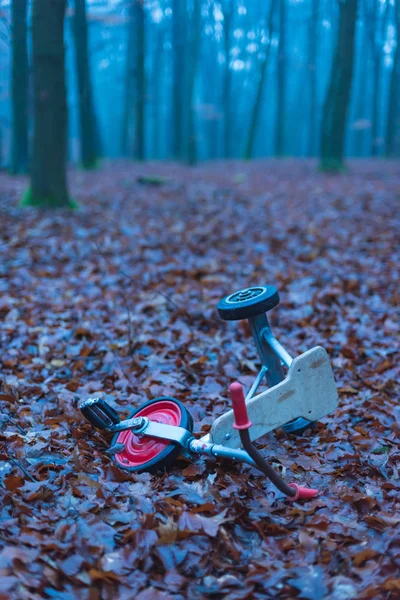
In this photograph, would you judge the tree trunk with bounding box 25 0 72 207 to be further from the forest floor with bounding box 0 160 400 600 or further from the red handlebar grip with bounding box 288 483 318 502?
the red handlebar grip with bounding box 288 483 318 502

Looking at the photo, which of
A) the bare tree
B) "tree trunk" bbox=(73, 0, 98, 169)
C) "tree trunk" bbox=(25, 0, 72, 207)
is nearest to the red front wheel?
"tree trunk" bbox=(25, 0, 72, 207)

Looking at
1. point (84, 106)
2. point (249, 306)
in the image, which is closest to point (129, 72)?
point (84, 106)

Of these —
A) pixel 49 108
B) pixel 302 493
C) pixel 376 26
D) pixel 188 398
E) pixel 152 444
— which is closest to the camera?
pixel 302 493

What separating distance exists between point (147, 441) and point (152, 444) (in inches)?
1.5

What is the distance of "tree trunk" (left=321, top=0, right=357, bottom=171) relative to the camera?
13.9m

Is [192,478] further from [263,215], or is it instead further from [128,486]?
[263,215]

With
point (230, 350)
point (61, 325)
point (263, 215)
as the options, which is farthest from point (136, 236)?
point (230, 350)

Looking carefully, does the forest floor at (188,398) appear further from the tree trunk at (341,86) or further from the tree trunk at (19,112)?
A: the tree trunk at (19,112)

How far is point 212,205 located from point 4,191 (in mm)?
4607

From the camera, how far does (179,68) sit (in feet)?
84.2

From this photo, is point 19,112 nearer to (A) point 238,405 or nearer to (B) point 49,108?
(B) point 49,108

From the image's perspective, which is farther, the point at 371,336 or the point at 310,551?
the point at 371,336

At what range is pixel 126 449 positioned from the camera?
3.48 metres

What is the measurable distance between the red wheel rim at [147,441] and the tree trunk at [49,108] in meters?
7.26
